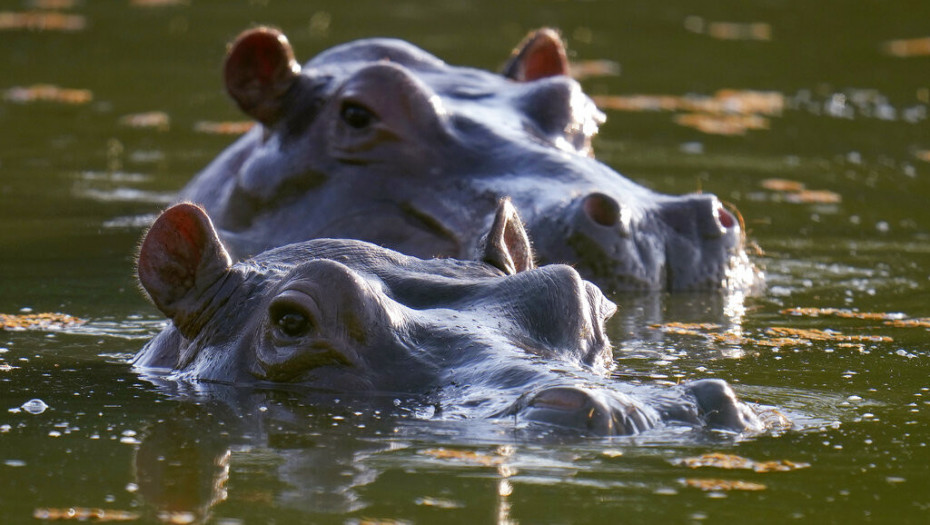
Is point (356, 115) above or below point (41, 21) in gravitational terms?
below

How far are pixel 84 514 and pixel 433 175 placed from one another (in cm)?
491

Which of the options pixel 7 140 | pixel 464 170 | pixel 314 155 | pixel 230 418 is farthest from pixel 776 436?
pixel 7 140

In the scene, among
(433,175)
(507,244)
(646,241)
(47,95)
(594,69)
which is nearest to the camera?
(507,244)

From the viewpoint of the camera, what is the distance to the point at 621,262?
8445 millimetres

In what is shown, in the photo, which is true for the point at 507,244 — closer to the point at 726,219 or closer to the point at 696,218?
the point at 696,218

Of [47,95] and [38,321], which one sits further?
[47,95]

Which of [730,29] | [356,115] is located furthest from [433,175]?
[730,29]

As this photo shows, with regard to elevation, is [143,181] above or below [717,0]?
below

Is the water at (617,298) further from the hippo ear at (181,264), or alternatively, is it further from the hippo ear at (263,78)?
the hippo ear at (263,78)

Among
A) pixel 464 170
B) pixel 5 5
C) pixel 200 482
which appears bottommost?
pixel 200 482

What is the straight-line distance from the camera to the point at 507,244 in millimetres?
6883

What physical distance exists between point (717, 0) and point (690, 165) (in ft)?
33.9

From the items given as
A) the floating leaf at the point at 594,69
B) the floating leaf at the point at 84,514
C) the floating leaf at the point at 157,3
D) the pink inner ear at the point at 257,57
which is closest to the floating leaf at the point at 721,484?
the floating leaf at the point at 84,514

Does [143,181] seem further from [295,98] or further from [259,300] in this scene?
[259,300]
